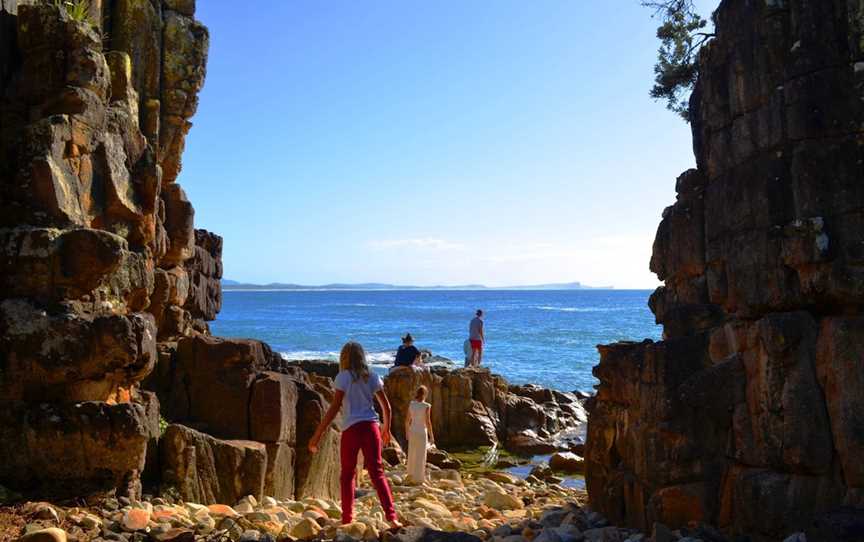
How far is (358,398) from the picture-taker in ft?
26.8

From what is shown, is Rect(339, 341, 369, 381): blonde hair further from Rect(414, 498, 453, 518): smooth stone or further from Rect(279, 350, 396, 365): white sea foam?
Rect(279, 350, 396, 365): white sea foam

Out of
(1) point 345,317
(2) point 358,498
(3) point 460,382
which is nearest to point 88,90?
(2) point 358,498

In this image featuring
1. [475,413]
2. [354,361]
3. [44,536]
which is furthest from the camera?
[475,413]

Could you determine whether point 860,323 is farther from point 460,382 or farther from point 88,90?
point 460,382

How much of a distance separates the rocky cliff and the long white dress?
6.86ft

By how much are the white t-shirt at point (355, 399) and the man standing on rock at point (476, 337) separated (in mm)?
17943

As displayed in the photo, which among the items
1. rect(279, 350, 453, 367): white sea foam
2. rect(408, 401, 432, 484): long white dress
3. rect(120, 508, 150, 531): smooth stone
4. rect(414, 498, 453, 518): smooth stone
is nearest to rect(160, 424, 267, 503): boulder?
rect(120, 508, 150, 531): smooth stone

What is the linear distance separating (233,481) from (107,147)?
14.8 ft

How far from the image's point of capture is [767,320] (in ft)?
25.0

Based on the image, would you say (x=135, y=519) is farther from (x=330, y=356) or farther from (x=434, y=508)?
(x=330, y=356)

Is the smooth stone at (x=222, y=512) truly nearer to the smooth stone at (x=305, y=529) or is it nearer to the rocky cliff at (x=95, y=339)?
the smooth stone at (x=305, y=529)

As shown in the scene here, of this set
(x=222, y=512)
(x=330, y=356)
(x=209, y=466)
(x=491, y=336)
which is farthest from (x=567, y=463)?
(x=491, y=336)

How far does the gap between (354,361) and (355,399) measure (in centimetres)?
40

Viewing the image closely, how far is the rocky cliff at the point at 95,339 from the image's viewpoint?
28.4ft
